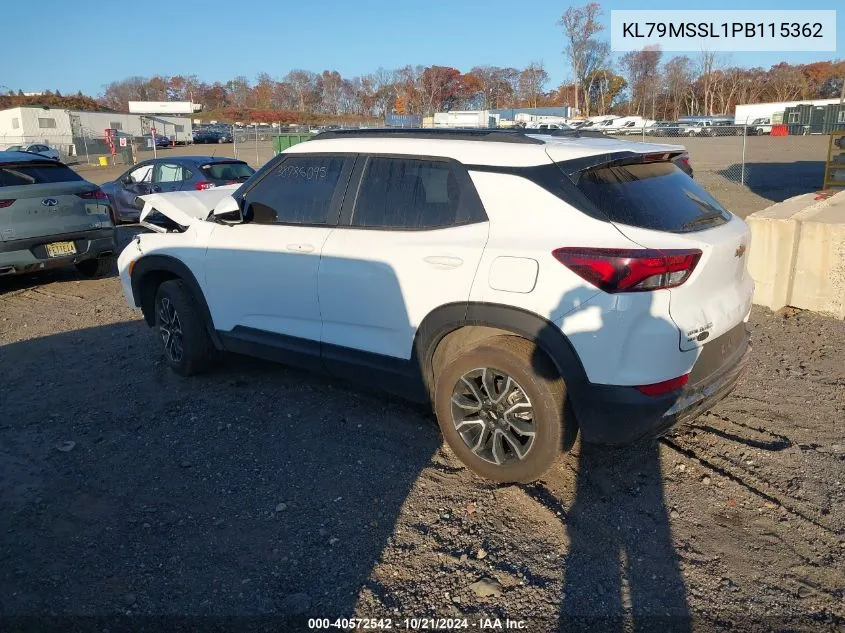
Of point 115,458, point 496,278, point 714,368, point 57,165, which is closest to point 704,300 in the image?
point 714,368

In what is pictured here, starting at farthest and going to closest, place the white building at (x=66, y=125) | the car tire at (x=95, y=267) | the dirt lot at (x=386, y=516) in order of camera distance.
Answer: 1. the white building at (x=66, y=125)
2. the car tire at (x=95, y=267)
3. the dirt lot at (x=386, y=516)

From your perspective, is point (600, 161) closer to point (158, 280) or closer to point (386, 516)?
point (386, 516)

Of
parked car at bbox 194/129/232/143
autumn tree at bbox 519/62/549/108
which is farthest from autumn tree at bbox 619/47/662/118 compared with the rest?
parked car at bbox 194/129/232/143

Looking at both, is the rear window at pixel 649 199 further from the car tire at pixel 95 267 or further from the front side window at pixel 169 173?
the front side window at pixel 169 173

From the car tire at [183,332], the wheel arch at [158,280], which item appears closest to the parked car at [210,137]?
the wheel arch at [158,280]

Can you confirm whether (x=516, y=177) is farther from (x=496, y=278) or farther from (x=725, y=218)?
(x=725, y=218)

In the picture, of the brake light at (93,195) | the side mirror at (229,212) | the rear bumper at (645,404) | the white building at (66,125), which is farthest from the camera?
the white building at (66,125)

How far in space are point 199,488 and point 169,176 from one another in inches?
391

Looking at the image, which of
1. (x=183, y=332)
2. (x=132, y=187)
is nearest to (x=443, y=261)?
(x=183, y=332)

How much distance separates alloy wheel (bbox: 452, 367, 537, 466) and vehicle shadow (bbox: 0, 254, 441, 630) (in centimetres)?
44

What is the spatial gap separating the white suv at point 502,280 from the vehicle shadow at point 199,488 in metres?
0.36

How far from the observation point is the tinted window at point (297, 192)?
4.32 metres

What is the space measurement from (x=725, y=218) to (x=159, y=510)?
340cm

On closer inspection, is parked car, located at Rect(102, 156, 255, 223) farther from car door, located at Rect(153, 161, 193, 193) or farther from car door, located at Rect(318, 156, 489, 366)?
car door, located at Rect(318, 156, 489, 366)
